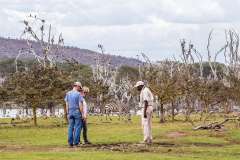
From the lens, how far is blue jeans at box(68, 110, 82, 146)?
25312mm

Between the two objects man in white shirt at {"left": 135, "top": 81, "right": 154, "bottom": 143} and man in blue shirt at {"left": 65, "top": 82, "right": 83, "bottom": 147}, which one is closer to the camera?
man in blue shirt at {"left": 65, "top": 82, "right": 83, "bottom": 147}

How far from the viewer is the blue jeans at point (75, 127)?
25312 millimetres

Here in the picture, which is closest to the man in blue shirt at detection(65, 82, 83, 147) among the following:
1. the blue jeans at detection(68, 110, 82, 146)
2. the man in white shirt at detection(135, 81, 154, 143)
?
the blue jeans at detection(68, 110, 82, 146)

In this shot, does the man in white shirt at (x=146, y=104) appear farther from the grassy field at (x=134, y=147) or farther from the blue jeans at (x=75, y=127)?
the blue jeans at (x=75, y=127)

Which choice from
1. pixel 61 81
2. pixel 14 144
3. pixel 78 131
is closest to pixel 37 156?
pixel 78 131

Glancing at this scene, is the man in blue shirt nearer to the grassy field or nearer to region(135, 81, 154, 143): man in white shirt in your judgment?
the grassy field

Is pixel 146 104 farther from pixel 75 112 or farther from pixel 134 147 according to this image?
pixel 75 112

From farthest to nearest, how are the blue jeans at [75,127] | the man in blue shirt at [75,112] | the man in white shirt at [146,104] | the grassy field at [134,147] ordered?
the man in white shirt at [146,104]
the man in blue shirt at [75,112]
the blue jeans at [75,127]
the grassy field at [134,147]

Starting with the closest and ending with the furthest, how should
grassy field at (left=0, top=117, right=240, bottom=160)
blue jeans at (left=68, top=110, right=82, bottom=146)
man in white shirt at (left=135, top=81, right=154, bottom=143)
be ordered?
grassy field at (left=0, top=117, right=240, bottom=160), blue jeans at (left=68, top=110, right=82, bottom=146), man in white shirt at (left=135, top=81, right=154, bottom=143)

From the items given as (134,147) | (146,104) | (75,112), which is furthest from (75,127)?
Result: (146,104)

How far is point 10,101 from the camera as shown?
4784cm

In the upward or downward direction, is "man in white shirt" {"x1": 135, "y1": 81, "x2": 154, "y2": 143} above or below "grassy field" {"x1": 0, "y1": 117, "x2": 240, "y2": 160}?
above

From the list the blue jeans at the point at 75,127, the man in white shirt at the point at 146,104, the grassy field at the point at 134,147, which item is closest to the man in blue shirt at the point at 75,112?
the blue jeans at the point at 75,127

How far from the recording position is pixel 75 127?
25.5 m
